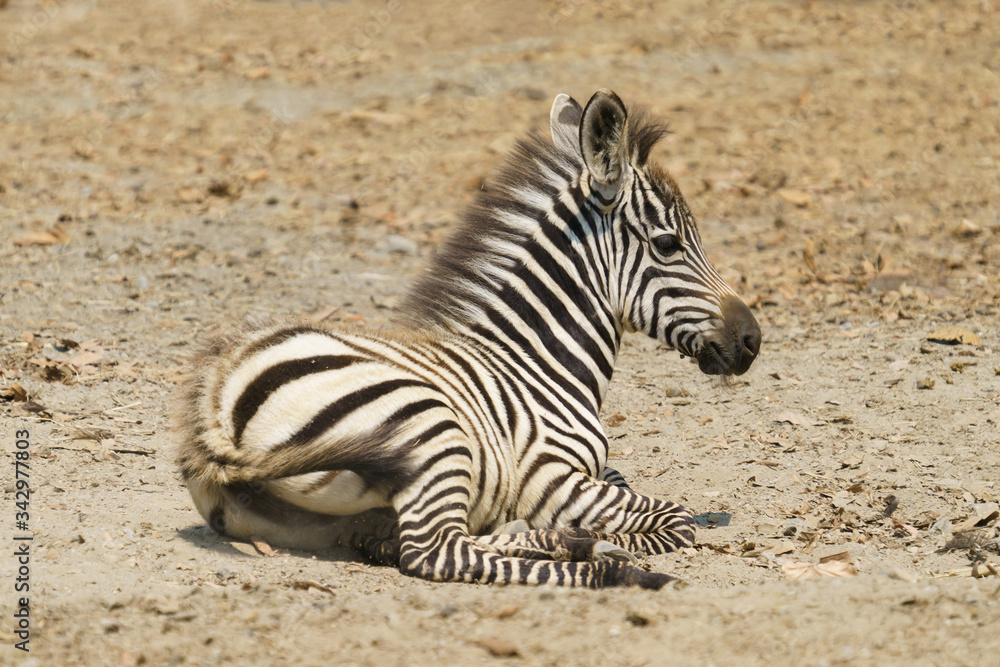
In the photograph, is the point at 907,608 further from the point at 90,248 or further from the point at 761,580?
the point at 90,248

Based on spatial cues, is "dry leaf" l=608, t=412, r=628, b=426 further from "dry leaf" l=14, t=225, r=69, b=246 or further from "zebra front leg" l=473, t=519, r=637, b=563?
"dry leaf" l=14, t=225, r=69, b=246

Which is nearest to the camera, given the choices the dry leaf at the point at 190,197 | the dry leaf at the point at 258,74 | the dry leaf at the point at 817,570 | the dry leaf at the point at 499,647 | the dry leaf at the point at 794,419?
the dry leaf at the point at 499,647

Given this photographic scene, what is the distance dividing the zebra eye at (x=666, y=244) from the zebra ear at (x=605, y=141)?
Result: 376 millimetres

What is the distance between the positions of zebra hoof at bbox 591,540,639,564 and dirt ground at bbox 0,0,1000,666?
0.36 meters

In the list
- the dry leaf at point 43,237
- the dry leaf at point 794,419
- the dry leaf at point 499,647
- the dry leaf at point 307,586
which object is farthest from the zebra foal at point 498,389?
the dry leaf at point 43,237

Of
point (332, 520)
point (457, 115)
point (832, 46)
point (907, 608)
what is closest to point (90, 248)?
point (457, 115)

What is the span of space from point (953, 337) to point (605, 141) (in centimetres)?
434

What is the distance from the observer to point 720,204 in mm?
12742

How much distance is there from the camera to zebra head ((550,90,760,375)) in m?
5.72

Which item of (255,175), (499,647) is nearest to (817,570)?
(499,647)

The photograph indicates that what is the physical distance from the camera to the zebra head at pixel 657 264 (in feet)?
18.8

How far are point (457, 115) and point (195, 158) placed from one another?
389 centimetres

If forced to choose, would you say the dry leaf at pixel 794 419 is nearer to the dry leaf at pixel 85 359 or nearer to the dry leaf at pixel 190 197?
the dry leaf at pixel 85 359

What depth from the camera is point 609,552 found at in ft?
16.2
